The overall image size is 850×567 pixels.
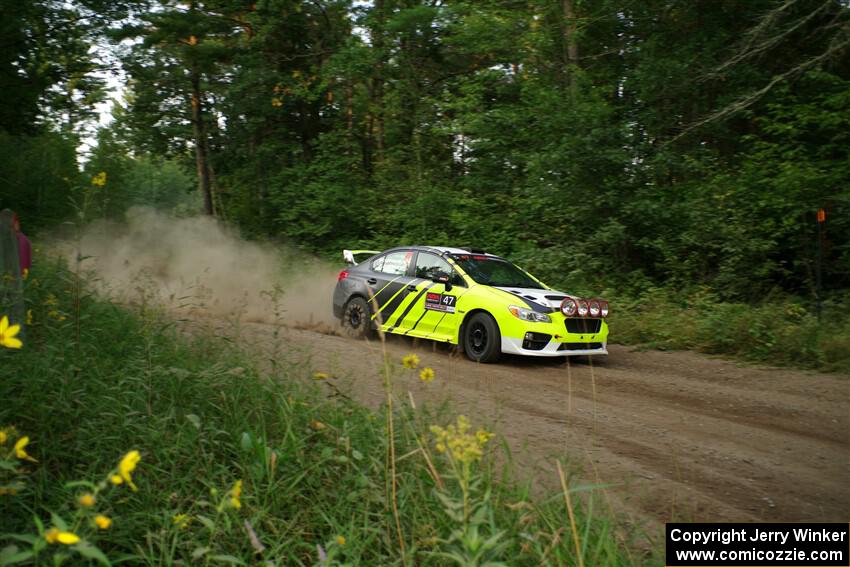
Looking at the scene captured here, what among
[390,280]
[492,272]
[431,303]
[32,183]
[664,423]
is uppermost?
[32,183]

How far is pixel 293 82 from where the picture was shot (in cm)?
2558

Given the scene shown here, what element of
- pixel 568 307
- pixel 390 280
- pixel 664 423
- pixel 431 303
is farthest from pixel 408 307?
pixel 664 423

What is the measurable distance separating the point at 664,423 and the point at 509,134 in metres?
14.2

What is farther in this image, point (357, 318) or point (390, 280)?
point (357, 318)

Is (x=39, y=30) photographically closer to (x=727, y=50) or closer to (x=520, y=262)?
(x=520, y=262)

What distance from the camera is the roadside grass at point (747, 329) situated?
375 inches

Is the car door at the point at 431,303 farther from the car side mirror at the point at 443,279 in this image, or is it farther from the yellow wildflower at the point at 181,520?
the yellow wildflower at the point at 181,520

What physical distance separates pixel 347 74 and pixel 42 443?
21.6m

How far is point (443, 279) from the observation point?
1029 centimetres

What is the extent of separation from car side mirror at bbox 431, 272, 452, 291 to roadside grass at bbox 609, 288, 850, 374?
3462mm

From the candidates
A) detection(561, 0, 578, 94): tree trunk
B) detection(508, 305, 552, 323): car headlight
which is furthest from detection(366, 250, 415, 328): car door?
detection(561, 0, 578, 94): tree trunk

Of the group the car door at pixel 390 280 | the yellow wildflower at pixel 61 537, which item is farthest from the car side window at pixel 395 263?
the yellow wildflower at pixel 61 537

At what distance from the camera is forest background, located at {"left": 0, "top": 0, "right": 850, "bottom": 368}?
524 inches

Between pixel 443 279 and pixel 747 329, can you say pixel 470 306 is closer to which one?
pixel 443 279
